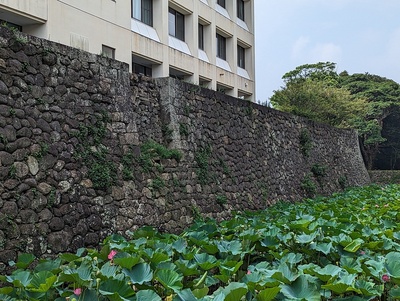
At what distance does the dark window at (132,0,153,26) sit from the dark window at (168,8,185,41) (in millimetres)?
1110

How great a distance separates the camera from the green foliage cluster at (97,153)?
18.4 feet

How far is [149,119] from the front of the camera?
7199 millimetres

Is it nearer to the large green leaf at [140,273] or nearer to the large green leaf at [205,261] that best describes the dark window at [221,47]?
the large green leaf at [205,261]

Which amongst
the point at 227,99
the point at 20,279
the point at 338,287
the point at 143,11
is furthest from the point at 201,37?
the point at 338,287

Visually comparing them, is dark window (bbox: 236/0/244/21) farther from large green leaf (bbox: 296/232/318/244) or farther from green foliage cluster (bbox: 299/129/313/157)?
large green leaf (bbox: 296/232/318/244)

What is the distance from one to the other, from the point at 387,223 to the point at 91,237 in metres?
3.85

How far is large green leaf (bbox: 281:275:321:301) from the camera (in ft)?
Result: 8.61

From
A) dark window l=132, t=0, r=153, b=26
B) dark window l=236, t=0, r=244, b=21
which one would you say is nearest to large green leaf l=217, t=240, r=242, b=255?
dark window l=132, t=0, r=153, b=26

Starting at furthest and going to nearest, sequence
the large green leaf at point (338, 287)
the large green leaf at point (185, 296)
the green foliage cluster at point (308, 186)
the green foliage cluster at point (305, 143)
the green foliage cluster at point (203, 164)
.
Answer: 1. the green foliage cluster at point (305, 143)
2. the green foliage cluster at point (308, 186)
3. the green foliage cluster at point (203, 164)
4. the large green leaf at point (338, 287)
5. the large green leaf at point (185, 296)

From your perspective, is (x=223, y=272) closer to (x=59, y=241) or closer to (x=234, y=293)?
(x=234, y=293)

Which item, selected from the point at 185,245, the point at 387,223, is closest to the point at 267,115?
the point at 387,223

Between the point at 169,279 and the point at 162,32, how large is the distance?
13.5 metres

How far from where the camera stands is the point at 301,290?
8.91ft

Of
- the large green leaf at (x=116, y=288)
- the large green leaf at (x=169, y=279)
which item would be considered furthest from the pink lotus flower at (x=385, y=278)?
the large green leaf at (x=116, y=288)
